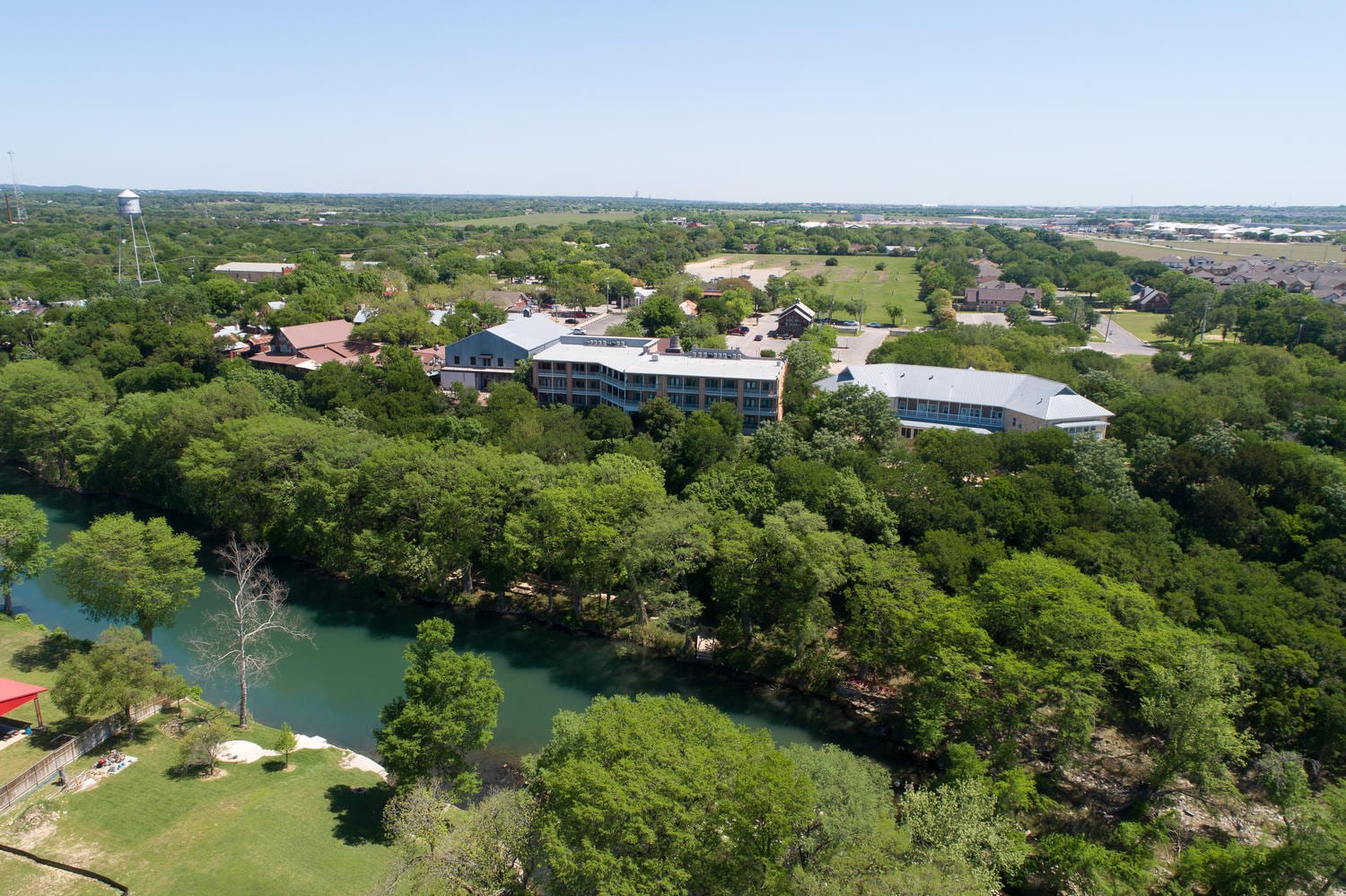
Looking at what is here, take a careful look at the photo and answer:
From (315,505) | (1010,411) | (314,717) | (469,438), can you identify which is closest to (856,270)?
(1010,411)

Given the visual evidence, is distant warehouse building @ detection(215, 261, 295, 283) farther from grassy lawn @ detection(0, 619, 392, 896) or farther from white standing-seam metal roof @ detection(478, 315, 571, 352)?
grassy lawn @ detection(0, 619, 392, 896)

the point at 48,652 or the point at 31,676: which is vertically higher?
the point at 31,676

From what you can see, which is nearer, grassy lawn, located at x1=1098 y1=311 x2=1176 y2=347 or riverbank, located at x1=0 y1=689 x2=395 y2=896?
riverbank, located at x1=0 y1=689 x2=395 y2=896

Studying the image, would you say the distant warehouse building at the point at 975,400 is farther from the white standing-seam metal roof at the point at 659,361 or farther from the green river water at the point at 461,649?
the green river water at the point at 461,649

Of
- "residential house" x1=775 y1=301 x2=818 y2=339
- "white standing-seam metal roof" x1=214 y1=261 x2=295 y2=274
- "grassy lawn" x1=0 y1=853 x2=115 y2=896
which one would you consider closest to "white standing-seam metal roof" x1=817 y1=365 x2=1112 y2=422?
A: "residential house" x1=775 y1=301 x2=818 y2=339

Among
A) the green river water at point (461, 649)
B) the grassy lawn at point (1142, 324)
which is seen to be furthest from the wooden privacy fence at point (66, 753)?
the grassy lawn at point (1142, 324)

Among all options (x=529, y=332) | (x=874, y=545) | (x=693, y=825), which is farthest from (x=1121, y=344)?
(x=693, y=825)

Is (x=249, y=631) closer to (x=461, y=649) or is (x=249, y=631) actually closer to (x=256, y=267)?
(x=461, y=649)
